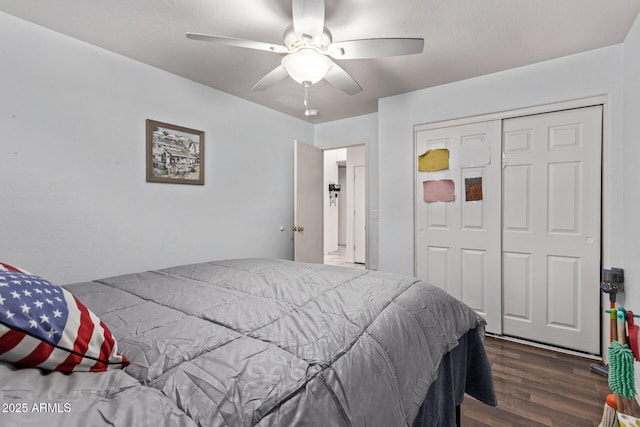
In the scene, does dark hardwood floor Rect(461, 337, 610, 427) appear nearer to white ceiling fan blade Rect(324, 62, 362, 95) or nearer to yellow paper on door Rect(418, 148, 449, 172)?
yellow paper on door Rect(418, 148, 449, 172)

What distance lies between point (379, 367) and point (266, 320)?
410 millimetres

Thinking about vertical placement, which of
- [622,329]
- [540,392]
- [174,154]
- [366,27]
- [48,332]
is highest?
[366,27]

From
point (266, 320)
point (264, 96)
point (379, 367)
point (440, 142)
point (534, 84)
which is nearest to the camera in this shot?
point (379, 367)

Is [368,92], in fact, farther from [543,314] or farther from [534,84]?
[543,314]

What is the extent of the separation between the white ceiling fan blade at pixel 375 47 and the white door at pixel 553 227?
159cm

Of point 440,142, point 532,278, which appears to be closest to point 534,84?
point 440,142

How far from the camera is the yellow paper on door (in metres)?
3.00

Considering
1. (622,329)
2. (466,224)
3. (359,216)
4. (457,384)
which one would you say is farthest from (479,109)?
(359,216)

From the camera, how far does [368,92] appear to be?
3158mm

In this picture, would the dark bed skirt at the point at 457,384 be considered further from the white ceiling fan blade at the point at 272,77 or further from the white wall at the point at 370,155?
the white wall at the point at 370,155

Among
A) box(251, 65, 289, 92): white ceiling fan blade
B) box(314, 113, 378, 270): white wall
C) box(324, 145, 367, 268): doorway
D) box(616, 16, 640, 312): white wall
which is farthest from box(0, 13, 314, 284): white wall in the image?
box(616, 16, 640, 312): white wall

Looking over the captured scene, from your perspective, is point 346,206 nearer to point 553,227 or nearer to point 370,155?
point 370,155

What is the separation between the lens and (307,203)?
3.95 meters

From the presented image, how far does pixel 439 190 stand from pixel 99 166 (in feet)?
9.86
